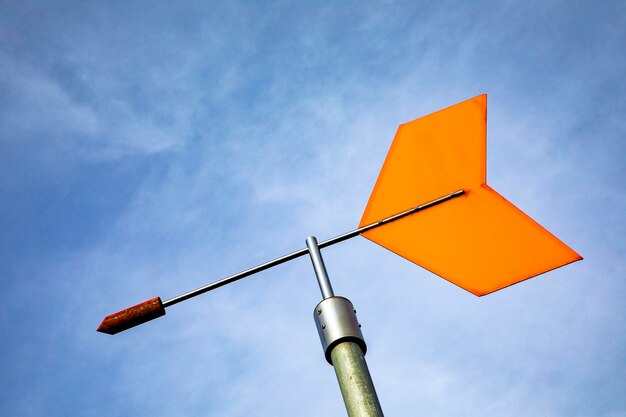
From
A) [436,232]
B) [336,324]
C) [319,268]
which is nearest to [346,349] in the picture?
[336,324]

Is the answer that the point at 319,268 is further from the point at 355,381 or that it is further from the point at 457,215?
the point at 457,215

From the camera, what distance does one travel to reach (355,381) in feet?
6.38

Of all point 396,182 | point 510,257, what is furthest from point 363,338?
point 396,182

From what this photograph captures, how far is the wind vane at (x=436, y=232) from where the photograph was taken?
219 cm

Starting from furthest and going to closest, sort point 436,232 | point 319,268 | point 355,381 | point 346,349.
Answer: point 436,232 < point 319,268 < point 346,349 < point 355,381

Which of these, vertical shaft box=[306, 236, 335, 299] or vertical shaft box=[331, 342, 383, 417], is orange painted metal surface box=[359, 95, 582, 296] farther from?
vertical shaft box=[331, 342, 383, 417]

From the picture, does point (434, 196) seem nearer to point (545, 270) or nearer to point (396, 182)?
point (396, 182)

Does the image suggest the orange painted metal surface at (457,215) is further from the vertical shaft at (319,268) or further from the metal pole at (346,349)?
the metal pole at (346,349)

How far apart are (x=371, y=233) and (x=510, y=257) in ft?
2.50

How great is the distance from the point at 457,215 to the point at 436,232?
173 mm

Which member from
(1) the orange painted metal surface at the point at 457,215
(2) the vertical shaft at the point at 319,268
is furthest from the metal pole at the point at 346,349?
(1) the orange painted metal surface at the point at 457,215

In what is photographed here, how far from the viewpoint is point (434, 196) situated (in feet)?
9.41

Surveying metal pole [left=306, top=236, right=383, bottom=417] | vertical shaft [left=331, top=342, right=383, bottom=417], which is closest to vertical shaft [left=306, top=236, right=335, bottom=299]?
metal pole [left=306, top=236, right=383, bottom=417]

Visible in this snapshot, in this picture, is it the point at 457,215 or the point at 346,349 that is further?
the point at 457,215
